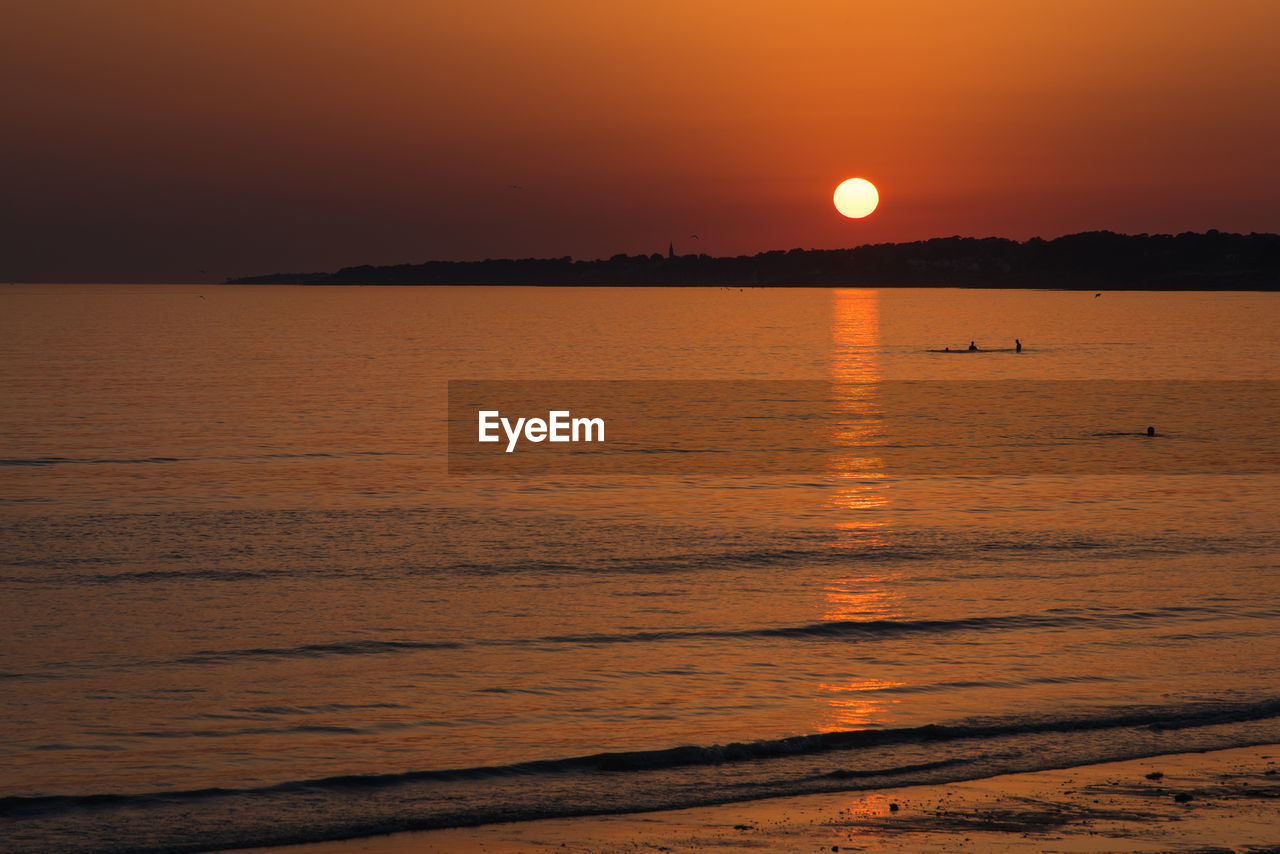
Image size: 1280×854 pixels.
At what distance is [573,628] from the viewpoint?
20.2 metres

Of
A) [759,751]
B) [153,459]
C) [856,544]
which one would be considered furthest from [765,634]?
[153,459]

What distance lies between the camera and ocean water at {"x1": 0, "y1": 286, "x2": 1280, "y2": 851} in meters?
13.4

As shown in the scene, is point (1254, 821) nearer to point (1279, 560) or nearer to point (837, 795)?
point (837, 795)

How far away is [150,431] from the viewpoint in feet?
167

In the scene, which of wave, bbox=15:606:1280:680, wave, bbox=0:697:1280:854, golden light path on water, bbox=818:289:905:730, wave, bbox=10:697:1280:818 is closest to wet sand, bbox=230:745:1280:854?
wave, bbox=0:697:1280:854

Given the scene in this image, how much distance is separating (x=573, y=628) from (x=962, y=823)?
31.5ft

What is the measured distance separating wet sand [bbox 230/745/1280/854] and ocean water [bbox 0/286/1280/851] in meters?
0.49

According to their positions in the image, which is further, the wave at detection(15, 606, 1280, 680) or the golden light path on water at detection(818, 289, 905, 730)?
the wave at detection(15, 606, 1280, 680)

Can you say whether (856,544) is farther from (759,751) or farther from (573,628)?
(759,751)

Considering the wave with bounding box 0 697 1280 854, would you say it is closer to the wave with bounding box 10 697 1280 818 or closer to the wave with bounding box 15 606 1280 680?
the wave with bounding box 10 697 1280 818

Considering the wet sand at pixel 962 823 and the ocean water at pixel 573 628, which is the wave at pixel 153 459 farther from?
the wet sand at pixel 962 823

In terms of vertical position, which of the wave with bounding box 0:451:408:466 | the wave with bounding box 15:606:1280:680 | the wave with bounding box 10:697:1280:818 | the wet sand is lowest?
the wet sand

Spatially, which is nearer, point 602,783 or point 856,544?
point 602,783

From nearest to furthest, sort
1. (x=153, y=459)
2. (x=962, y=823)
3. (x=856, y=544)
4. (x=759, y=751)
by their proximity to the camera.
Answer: (x=962, y=823), (x=759, y=751), (x=856, y=544), (x=153, y=459)
